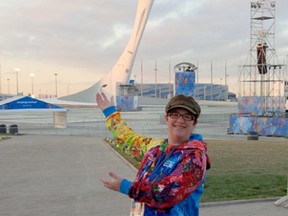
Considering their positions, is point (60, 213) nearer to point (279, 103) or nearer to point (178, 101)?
point (178, 101)

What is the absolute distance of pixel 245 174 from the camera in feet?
31.0

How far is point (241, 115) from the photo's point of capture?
2792 cm

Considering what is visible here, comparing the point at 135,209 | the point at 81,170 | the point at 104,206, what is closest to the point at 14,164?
the point at 81,170

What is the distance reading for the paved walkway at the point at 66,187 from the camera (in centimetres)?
644

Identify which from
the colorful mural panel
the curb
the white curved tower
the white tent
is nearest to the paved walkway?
the curb

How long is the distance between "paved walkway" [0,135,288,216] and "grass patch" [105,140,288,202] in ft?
1.83

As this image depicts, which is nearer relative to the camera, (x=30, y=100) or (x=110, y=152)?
(x=110, y=152)

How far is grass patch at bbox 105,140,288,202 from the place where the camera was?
24.3ft

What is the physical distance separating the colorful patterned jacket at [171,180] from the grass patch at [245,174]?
16.5 feet

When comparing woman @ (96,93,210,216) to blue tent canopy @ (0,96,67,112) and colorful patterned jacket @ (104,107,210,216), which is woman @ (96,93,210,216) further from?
blue tent canopy @ (0,96,67,112)

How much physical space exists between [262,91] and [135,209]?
29430mm

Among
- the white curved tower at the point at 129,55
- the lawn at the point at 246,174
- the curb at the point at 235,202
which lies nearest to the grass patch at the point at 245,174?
the lawn at the point at 246,174

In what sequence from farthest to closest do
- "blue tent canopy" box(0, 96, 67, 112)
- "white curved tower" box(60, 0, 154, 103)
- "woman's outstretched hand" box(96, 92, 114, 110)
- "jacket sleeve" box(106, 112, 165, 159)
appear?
1. "white curved tower" box(60, 0, 154, 103)
2. "blue tent canopy" box(0, 96, 67, 112)
3. "woman's outstretched hand" box(96, 92, 114, 110)
4. "jacket sleeve" box(106, 112, 165, 159)

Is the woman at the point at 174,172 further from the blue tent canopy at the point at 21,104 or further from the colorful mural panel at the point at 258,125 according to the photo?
the colorful mural panel at the point at 258,125
